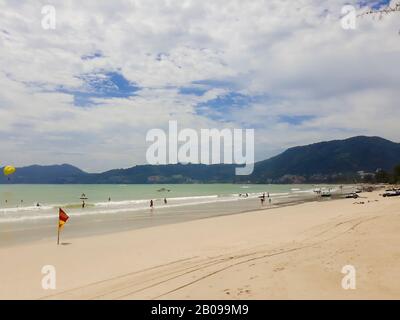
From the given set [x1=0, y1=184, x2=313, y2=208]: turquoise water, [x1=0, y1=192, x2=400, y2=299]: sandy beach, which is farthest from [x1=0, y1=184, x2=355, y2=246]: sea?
[x1=0, y1=192, x2=400, y2=299]: sandy beach

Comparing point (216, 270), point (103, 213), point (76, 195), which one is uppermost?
point (216, 270)

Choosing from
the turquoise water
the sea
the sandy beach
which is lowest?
the turquoise water

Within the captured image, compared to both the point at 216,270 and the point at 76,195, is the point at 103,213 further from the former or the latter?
the point at 76,195

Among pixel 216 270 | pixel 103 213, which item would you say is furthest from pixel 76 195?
pixel 216 270

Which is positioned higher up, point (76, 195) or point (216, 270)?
point (216, 270)

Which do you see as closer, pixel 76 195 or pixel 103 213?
pixel 103 213

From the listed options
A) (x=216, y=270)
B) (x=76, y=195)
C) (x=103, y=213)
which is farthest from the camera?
(x=76, y=195)

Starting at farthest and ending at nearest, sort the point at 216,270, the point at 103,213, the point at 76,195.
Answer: the point at 76,195, the point at 103,213, the point at 216,270

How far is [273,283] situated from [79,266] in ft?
22.5

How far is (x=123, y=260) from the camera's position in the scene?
12664mm

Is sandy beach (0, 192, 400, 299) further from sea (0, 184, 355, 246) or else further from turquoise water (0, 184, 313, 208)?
turquoise water (0, 184, 313, 208)
